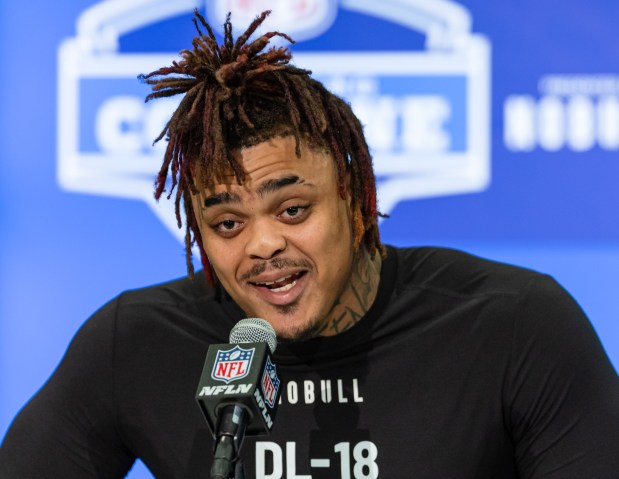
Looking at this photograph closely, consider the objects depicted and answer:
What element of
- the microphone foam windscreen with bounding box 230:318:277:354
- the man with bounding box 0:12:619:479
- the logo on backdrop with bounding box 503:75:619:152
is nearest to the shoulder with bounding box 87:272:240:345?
the man with bounding box 0:12:619:479

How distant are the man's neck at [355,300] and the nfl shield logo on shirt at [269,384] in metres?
0.50

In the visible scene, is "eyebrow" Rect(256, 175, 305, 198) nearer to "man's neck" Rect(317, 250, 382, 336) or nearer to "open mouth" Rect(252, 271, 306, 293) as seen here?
"open mouth" Rect(252, 271, 306, 293)

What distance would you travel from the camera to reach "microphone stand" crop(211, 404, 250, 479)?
943 millimetres

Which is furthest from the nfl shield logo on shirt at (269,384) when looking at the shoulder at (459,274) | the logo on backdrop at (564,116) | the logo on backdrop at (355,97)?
the logo on backdrop at (564,116)

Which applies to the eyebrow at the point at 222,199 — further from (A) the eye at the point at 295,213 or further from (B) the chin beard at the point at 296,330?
(B) the chin beard at the point at 296,330

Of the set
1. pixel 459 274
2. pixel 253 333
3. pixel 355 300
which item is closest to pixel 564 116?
pixel 459 274

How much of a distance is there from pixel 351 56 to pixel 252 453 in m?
1.18

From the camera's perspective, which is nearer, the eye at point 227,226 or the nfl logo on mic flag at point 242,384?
the nfl logo on mic flag at point 242,384

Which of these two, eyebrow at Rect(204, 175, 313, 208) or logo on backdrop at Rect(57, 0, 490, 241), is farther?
logo on backdrop at Rect(57, 0, 490, 241)

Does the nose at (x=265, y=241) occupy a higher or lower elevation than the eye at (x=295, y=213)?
lower

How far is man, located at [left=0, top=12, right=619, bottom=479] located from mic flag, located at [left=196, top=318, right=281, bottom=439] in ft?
1.21

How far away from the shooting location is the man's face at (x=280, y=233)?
4.76 ft

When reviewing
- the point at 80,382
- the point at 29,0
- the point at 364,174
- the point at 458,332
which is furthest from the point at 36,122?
the point at 458,332

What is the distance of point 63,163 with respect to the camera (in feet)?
7.86
